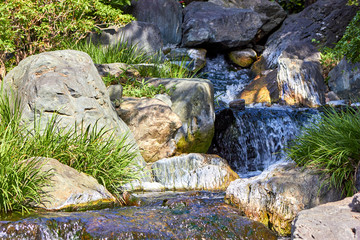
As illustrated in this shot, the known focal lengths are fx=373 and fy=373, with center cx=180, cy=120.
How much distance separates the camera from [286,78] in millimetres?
11570

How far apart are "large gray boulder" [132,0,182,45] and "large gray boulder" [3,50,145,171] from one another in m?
7.67

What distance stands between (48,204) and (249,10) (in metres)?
13.0

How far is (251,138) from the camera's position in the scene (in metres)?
9.02

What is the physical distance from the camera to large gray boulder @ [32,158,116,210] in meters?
4.27

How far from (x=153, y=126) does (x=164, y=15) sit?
8219 mm

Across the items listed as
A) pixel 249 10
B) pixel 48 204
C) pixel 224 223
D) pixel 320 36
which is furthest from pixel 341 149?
pixel 249 10

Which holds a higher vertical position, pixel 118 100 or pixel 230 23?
pixel 230 23

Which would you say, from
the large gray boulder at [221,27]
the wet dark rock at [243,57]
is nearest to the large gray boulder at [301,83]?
the wet dark rock at [243,57]

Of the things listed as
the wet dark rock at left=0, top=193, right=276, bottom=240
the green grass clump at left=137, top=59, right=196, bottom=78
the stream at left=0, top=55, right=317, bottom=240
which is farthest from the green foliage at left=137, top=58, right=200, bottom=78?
the wet dark rock at left=0, top=193, right=276, bottom=240

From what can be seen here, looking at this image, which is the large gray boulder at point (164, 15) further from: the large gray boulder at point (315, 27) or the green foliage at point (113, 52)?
the green foliage at point (113, 52)

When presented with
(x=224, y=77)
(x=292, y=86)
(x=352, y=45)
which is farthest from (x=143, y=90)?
(x=352, y=45)

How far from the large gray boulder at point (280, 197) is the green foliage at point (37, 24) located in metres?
5.40

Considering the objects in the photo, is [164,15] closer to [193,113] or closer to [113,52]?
[113,52]

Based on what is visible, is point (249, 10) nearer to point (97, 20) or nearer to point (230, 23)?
point (230, 23)
